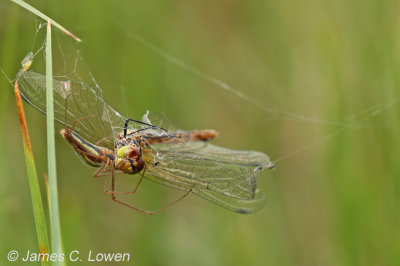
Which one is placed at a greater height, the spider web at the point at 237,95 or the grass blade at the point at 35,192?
the spider web at the point at 237,95

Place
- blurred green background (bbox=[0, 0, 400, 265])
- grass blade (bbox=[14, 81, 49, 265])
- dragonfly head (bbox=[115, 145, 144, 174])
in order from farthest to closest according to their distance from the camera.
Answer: blurred green background (bbox=[0, 0, 400, 265])
dragonfly head (bbox=[115, 145, 144, 174])
grass blade (bbox=[14, 81, 49, 265])

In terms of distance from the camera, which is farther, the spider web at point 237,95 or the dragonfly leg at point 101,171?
the spider web at point 237,95

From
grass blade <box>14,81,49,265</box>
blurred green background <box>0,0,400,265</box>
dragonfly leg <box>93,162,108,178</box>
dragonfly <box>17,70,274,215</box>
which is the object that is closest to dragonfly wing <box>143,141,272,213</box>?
dragonfly <box>17,70,274,215</box>

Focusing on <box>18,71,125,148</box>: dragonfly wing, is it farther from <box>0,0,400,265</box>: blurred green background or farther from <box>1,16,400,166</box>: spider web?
<box>0,0,400,265</box>: blurred green background

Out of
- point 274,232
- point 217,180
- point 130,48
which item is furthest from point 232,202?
point 130,48

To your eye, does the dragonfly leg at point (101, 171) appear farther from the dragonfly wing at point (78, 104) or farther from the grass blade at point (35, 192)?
the grass blade at point (35, 192)

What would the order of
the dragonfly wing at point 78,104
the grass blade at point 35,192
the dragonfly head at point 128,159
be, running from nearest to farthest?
the grass blade at point 35,192, the dragonfly wing at point 78,104, the dragonfly head at point 128,159

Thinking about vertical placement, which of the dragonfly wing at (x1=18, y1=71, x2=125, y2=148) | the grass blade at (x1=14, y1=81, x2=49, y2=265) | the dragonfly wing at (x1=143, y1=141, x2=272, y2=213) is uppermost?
the dragonfly wing at (x1=18, y1=71, x2=125, y2=148)

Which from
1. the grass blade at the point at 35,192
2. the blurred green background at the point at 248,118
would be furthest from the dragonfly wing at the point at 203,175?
the blurred green background at the point at 248,118

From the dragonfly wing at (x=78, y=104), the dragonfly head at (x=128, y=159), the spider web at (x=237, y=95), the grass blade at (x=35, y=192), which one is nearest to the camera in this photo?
the grass blade at (x=35, y=192)

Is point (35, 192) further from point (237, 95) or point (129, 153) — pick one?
point (237, 95)

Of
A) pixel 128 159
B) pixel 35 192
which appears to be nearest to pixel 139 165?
pixel 128 159
